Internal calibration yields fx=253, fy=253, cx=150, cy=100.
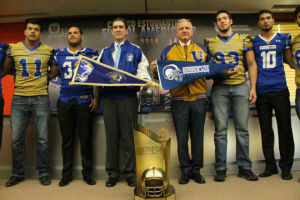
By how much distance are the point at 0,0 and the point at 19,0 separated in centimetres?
35

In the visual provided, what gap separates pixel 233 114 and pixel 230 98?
0.16 meters

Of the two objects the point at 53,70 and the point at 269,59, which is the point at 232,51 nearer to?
the point at 269,59

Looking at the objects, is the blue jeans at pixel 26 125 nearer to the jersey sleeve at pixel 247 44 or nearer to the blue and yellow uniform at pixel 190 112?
the blue and yellow uniform at pixel 190 112

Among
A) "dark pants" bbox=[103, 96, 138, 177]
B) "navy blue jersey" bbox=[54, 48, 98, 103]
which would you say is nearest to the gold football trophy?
"dark pants" bbox=[103, 96, 138, 177]

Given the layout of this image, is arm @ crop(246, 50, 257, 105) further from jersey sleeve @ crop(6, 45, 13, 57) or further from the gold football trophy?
jersey sleeve @ crop(6, 45, 13, 57)

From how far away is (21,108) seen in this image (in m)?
2.49

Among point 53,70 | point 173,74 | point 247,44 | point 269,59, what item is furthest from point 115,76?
point 269,59

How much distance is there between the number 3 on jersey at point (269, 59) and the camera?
8.17 ft

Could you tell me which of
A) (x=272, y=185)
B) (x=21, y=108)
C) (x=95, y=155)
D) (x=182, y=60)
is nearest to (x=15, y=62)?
(x=21, y=108)

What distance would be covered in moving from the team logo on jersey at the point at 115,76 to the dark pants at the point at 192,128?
1.87 feet

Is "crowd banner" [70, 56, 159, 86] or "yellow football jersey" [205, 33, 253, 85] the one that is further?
"yellow football jersey" [205, 33, 253, 85]

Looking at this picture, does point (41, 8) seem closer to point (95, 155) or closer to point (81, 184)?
point (95, 155)

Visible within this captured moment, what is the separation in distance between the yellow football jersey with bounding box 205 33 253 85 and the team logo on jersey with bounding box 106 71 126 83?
95 cm

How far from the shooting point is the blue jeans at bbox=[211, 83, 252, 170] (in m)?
2.43
